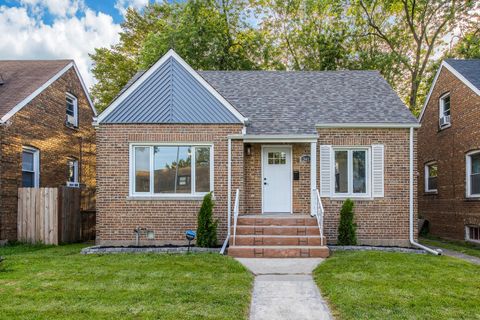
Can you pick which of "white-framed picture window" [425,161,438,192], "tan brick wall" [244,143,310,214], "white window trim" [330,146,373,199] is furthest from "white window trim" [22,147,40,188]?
"white-framed picture window" [425,161,438,192]

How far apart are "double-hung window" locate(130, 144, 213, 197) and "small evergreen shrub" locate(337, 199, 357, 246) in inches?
144

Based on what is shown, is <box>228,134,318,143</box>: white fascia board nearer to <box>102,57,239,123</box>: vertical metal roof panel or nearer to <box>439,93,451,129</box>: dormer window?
<box>102,57,239,123</box>: vertical metal roof panel

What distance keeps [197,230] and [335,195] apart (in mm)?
4045

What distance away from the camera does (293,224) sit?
9.62m

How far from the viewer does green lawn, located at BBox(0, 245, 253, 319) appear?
4707mm

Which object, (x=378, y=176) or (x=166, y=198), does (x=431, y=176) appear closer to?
(x=378, y=176)

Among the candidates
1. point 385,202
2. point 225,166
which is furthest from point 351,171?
point 225,166

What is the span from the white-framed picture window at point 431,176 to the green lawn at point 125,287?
10678mm

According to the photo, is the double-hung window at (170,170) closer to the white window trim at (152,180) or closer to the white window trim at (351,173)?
the white window trim at (152,180)

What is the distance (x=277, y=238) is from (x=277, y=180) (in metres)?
2.30

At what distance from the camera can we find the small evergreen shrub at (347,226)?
9.64 m

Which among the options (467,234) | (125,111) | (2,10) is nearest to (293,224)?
(125,111)

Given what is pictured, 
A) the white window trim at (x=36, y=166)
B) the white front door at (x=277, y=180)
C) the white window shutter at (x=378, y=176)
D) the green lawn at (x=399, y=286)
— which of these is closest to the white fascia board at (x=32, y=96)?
the white window trim at (x=36, y=166)

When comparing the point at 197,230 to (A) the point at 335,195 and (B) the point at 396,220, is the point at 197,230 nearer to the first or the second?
(A) the point at 335,195
